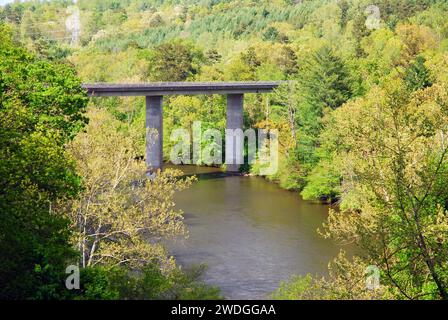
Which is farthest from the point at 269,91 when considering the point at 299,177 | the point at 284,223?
the point at 284,223

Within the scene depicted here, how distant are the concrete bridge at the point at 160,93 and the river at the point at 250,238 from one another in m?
6.53

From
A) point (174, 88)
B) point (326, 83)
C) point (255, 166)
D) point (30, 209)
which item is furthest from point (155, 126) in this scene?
point (30, 209)

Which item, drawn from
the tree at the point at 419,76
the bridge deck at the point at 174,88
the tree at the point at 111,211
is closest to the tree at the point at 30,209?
the tree at the point at 111,211

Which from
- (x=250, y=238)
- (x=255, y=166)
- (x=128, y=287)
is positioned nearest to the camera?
(x=128, y=287)

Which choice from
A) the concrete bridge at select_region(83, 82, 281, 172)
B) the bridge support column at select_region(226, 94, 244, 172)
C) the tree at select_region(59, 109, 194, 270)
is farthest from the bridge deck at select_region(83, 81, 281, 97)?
the tree at select_region(59, 109, 194, 270)

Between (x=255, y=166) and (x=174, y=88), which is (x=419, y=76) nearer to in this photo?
(x=255, y=166)

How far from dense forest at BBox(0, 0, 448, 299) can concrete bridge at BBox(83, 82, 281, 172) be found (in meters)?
2.54

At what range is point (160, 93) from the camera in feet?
180

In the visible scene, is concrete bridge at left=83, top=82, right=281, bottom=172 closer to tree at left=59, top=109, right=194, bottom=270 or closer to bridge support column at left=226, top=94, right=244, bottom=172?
bridge support column at left=226, top=94, right=244, bottom=172

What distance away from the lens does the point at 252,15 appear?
127 m

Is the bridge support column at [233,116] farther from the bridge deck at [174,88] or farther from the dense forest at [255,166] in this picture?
the dense forest at [255,166]

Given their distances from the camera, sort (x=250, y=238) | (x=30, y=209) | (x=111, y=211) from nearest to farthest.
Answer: (x=30, y=209) < (x=111, y=211) < (x=250, y=238)

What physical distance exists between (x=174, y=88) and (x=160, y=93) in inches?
55.6
